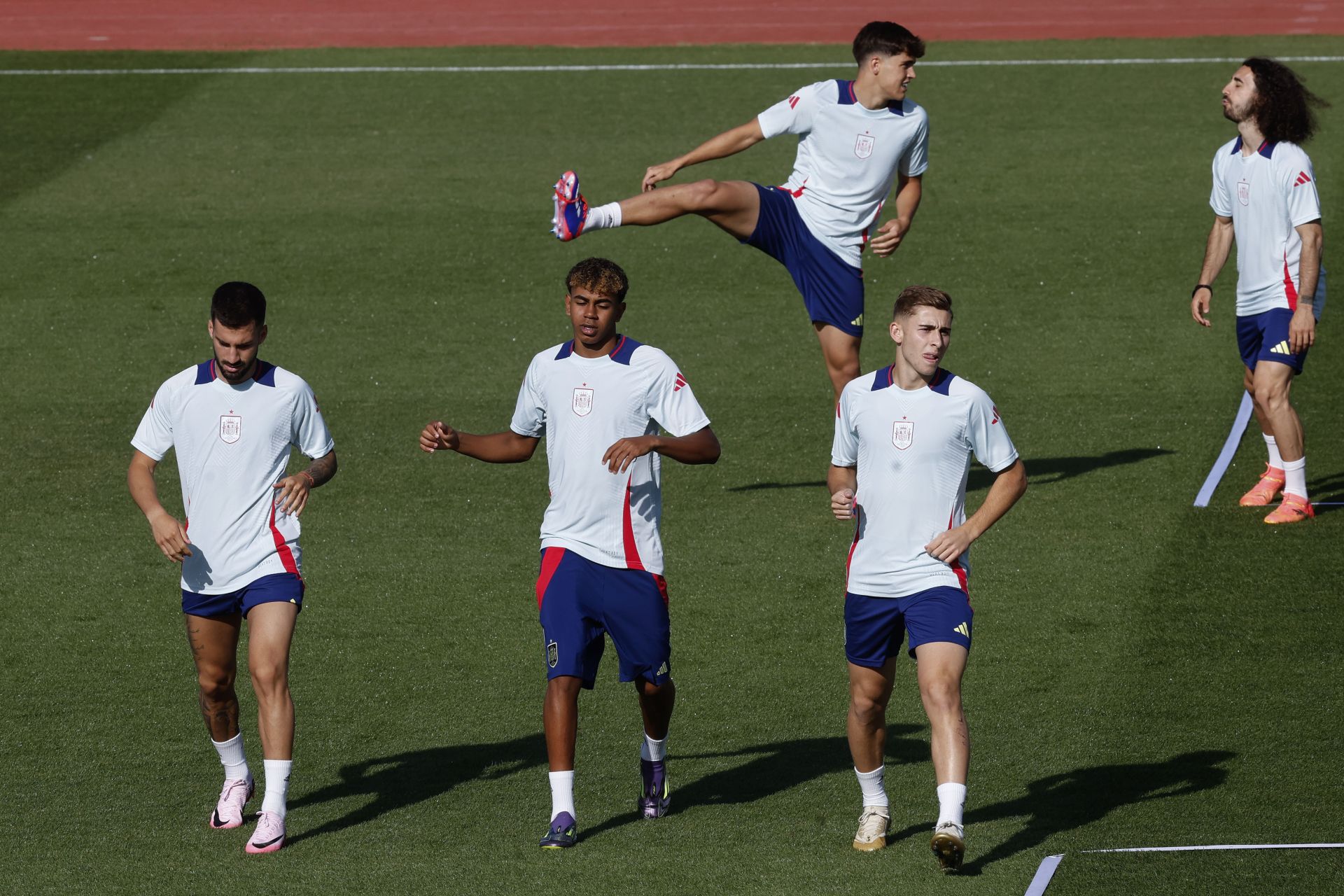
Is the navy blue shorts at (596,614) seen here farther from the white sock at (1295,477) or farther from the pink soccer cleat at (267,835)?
the white sock at (1295,477)

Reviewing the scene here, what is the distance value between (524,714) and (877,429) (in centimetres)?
273

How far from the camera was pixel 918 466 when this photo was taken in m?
6.73

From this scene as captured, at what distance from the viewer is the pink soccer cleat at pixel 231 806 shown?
736 cm

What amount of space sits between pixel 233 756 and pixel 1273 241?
250 inches

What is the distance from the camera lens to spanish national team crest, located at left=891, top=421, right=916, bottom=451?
6.73 metres

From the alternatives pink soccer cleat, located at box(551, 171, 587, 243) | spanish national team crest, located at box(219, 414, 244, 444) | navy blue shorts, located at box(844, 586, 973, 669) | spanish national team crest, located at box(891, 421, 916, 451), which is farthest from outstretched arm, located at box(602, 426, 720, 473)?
pink soccer cleat, located at box(551, 171, 587, 243)

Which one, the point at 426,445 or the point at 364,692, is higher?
the point at 426,445

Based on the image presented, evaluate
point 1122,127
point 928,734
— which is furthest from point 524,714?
point 1122,127

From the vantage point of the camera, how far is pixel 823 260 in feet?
36.4

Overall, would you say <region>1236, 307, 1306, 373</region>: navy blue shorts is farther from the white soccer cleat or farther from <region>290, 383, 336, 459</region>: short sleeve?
<region>290, 383, 336, 459</region>: short sleeve

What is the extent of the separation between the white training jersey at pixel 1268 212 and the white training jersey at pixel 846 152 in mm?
1781

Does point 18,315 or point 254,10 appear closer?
point 18,315

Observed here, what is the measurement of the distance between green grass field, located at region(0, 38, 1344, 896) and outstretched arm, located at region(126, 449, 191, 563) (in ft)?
3.89

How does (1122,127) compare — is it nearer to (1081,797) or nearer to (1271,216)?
(1271,216)
